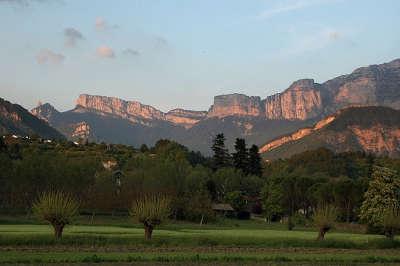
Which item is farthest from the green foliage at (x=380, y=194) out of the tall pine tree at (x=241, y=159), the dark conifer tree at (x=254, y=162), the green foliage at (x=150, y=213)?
the dark conifer tree at (x=254, y=162)

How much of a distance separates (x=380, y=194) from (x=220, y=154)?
280 feet

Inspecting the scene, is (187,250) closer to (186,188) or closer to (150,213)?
(150,213)

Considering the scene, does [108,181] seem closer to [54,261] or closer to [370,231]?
[370,231]

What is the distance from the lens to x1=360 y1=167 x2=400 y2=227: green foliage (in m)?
98.0

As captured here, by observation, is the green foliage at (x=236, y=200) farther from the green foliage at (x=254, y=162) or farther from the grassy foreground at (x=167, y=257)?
the grassy foreground at (x=167, y=257)

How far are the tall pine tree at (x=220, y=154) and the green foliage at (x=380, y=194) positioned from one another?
80893 mm

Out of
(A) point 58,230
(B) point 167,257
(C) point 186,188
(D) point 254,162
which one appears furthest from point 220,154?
(B) point 167,257

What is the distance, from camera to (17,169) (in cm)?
10675

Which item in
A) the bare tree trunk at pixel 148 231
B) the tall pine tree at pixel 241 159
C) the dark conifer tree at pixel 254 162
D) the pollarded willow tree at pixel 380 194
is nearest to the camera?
the bare tree trunk at pixel 148 231

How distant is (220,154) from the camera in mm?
182875

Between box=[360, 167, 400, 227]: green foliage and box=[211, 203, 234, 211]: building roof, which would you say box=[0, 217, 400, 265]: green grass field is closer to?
box=[360, 167, 400, 227]: green foliage

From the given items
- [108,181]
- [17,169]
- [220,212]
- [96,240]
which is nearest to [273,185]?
[220,212]

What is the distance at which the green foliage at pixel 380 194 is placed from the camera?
98.0 metres

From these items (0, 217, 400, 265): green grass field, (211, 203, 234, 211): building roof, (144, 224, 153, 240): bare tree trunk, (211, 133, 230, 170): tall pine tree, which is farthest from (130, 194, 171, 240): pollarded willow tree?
(211, 133, 230, 170): tall pine tree
